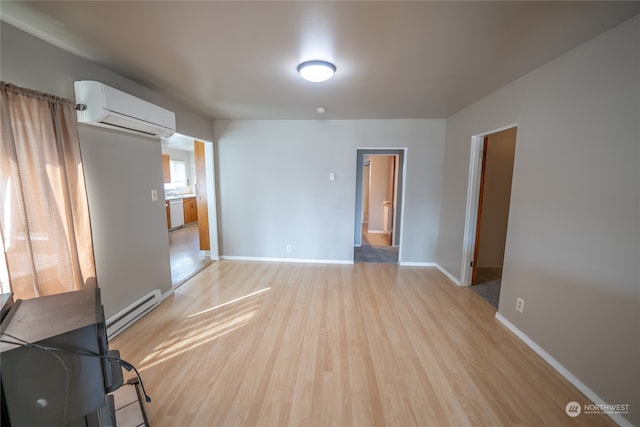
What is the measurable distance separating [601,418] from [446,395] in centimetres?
88

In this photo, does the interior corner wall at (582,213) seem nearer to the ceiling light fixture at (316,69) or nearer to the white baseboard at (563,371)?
the white baseboard at (563,371)

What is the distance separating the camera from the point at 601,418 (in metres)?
1.47

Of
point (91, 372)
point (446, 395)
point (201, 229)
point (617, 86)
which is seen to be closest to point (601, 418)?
point (446, 395)

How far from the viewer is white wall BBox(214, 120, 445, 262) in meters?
3.92

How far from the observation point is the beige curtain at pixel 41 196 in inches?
57.2

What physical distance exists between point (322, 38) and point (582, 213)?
2.17 meters

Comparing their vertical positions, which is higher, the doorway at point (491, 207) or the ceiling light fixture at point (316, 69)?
the ceiling light fixture at point (316, 69)

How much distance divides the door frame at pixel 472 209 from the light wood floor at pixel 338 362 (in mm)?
335

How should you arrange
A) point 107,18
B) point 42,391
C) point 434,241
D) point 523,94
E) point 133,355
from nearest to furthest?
1. point 42,391
2. point 107,18
3. point 133,355
4. point 523,94
5. point 434,241

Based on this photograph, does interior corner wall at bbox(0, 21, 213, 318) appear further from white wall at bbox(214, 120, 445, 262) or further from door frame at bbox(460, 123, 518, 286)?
door frame at bbox(460, 123, 518, 286)

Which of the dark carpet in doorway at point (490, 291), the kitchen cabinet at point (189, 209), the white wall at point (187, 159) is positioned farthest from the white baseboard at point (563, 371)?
the white wall at point (187, 159)

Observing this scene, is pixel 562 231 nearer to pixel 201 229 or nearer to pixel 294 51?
Answer: pixel 294 51

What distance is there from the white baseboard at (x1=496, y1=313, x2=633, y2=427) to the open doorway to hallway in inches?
39.4

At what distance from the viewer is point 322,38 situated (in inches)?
64.7
